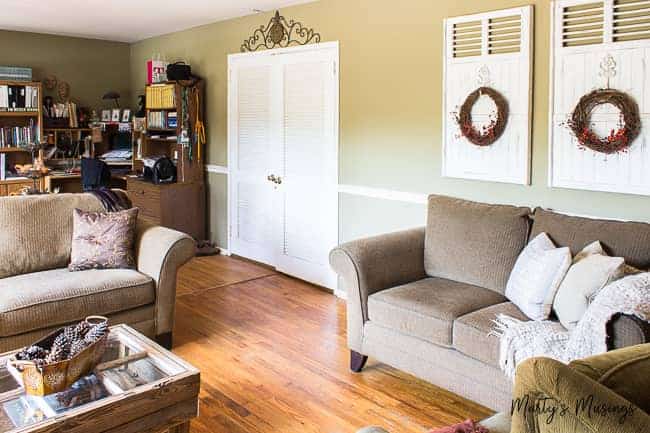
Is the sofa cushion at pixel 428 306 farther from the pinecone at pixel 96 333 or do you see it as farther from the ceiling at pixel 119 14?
the ceiling at pixel 119 14

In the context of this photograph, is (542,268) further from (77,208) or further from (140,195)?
(140,195)

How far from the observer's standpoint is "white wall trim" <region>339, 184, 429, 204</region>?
4.34 metres

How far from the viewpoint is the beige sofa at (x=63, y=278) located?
3285 mm

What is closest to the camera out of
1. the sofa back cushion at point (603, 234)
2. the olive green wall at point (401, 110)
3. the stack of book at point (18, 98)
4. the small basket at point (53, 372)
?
the small basket at point (53, 372)

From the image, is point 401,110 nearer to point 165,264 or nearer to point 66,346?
point 165,264

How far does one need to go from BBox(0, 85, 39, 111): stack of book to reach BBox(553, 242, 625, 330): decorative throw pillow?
6.27 m

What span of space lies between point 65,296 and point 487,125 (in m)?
2.72

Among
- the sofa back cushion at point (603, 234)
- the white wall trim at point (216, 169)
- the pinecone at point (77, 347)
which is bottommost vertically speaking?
the pinecone at point (77, 347)

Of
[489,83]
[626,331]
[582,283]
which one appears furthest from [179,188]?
[626,331]

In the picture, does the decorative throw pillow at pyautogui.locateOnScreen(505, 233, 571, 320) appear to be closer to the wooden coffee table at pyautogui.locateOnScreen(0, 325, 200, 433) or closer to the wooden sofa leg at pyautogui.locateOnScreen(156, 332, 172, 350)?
the wooden coffee table at pyautogui.locateOnScreen(0, 325, 200, 433)

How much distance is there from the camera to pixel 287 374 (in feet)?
11.4

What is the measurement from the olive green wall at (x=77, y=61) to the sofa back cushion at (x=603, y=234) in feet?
20.3

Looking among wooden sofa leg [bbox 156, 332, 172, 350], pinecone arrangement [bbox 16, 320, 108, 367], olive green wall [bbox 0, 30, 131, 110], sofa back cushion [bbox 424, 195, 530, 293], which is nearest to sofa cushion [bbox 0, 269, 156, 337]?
wooden sofa leg [bbox 156, 332, 172, 350]

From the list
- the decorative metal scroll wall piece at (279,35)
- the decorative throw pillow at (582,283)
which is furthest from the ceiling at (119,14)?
the decorative throw pillow at (582,283)
